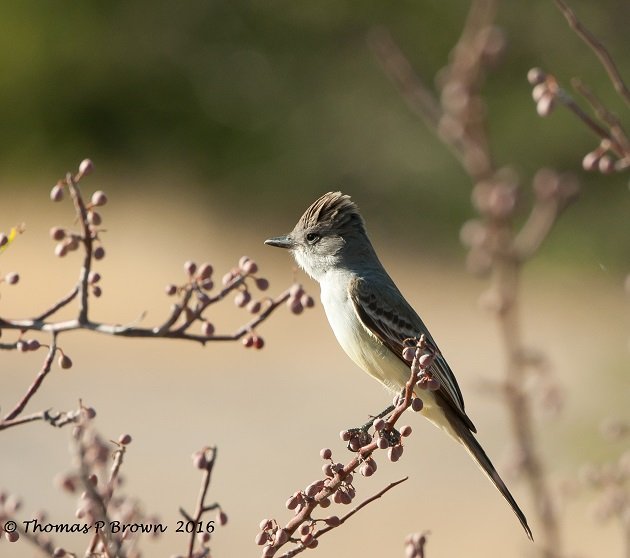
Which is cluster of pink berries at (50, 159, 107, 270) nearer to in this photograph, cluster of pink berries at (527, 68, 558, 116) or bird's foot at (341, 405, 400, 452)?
bird's foot at (341, 405, 400, 452)

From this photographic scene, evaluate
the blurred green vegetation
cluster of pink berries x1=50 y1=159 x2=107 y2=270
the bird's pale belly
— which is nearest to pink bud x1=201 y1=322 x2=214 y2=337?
cluster of pink berries x1=50 y1=159 x2=107 y2=270

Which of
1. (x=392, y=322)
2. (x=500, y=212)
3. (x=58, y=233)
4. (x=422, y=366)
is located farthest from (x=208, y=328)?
(x=392, y=322)

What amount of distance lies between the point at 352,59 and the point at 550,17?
139 inches

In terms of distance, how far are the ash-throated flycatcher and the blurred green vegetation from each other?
13.4 m

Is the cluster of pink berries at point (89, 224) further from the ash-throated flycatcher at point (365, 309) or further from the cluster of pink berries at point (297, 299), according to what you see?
the ash-throated flycatcher at point (365, 309)

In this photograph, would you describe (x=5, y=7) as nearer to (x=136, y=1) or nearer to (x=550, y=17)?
(x=136, y=1)

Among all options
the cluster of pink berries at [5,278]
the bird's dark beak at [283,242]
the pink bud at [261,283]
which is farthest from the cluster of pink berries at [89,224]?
the bird's dark beak at [283,242]

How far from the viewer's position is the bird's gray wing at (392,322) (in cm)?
385

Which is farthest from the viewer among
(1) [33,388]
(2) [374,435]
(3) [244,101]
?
(3) [244,101]

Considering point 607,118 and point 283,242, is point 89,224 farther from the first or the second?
point 283,242

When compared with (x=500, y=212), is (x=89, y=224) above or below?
below

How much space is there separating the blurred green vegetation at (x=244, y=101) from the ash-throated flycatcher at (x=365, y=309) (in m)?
13.4

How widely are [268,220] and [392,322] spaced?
14970 millimetres

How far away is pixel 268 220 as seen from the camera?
18.8 meters
